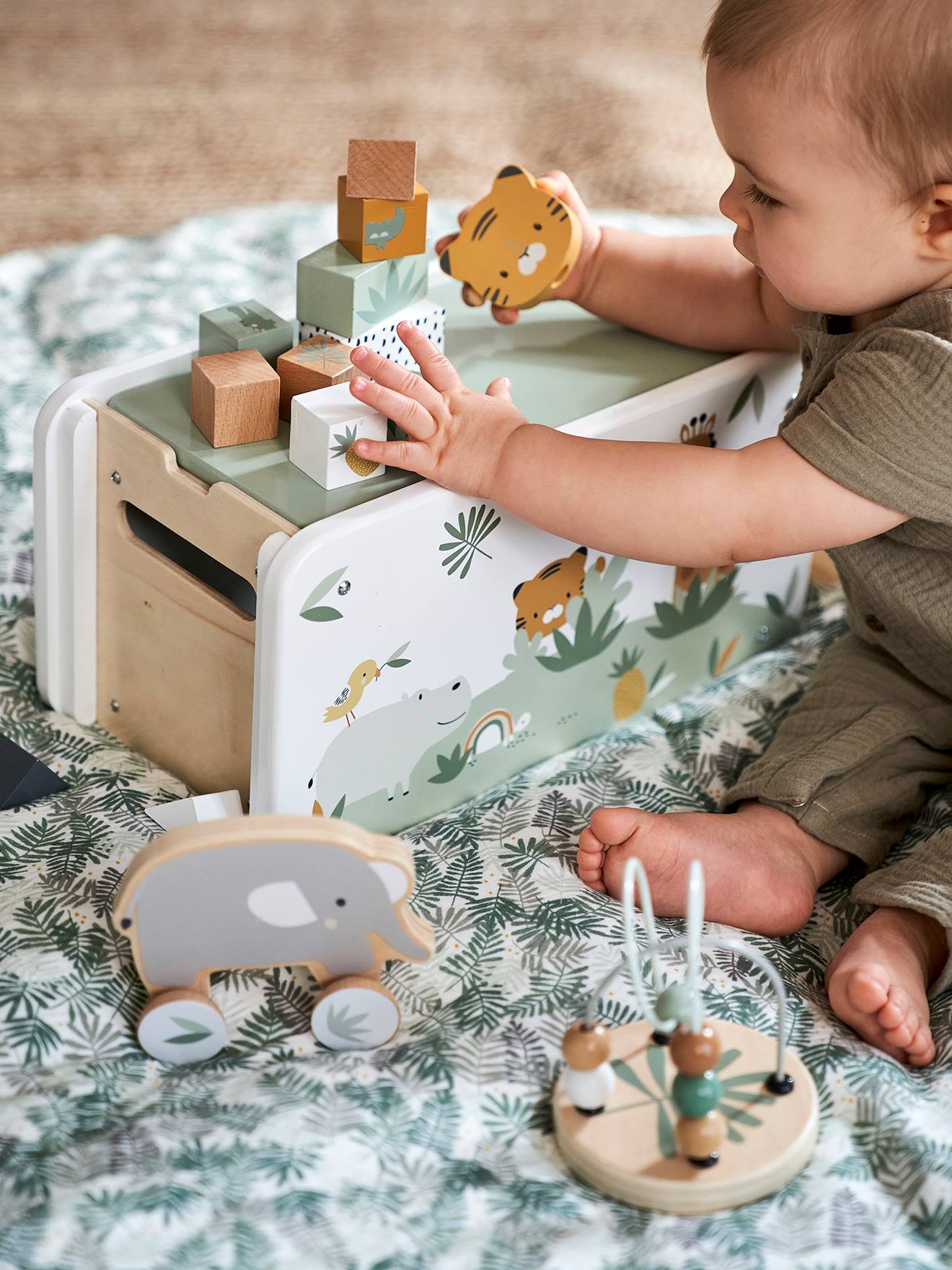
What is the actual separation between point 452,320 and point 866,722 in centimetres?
43

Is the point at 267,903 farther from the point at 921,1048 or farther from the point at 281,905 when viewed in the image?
the point at 921,1048

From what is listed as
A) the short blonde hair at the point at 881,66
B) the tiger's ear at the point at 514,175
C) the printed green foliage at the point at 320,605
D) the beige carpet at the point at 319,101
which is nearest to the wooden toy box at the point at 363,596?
the printed green foliage at the point at 320,605

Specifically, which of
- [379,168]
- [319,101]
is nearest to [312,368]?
[379,168]

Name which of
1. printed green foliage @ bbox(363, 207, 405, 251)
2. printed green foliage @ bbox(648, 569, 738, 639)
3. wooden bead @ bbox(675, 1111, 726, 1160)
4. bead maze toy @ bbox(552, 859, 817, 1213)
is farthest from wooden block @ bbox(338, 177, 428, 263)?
wooden bead @ bbox(675, 1111, 726, 1160)

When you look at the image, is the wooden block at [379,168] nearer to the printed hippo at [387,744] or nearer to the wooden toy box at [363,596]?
the wooden toy box at [363,596]

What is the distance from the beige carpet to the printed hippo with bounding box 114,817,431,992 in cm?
114

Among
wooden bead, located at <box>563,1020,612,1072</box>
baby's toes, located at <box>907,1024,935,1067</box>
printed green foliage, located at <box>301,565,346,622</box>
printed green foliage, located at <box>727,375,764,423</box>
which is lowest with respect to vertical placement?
baby's toes, located at <box>907,1024,935,1067</box>

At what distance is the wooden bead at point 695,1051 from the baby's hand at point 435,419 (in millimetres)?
357

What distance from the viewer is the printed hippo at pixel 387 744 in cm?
88

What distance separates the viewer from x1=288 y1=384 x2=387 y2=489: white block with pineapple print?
0.84 metres

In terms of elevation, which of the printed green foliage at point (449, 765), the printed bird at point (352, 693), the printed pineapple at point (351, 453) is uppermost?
the printed pineapple at point (351, 453)

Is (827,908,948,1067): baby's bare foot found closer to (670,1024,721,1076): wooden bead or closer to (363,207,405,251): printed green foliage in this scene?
(670,1024,721,1076): wooden bead

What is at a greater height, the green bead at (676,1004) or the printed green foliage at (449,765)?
the green bead at (676,1004)

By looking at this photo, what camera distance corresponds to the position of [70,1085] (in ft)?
2.42
